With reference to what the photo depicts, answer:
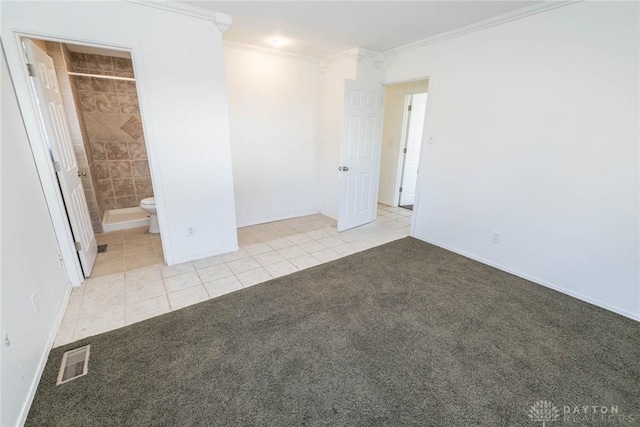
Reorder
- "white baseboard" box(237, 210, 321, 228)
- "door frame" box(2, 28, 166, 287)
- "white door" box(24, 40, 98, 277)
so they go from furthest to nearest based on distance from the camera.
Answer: "white baseboard" box(237, 210, 321, 228), "white door" box(24, 40, 98, 277), "door frame" box(2, 28, 166, 287)

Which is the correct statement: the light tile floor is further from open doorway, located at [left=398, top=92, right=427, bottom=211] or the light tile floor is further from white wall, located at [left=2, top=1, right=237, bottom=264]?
open doorway, located at [left=398, top=92, right=427, bottom=211]

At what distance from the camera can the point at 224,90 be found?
2.71 m

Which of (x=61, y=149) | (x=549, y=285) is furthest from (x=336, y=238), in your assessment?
(x=61, y=149)

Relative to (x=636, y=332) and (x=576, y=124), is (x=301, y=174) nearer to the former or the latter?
(x=576, y=124)

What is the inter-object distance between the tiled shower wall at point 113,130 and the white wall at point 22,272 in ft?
7.02

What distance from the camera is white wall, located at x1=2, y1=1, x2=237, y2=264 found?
199cm

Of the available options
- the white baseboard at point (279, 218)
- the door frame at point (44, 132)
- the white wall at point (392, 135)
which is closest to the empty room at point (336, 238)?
the door frame at point (44, 132)

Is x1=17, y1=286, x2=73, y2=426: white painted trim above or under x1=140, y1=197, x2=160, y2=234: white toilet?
under

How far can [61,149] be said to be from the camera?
2439 mm

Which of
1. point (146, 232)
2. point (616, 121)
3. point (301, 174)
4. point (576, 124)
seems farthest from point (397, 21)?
point (146, 232)

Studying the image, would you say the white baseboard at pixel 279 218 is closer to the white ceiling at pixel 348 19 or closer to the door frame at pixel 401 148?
the door frame at pixel 401 148

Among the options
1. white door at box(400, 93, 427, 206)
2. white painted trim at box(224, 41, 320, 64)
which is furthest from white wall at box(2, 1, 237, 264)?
white door at box(400, 93, 427, 206)

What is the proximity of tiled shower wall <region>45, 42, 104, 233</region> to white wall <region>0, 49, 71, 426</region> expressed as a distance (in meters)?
1.52

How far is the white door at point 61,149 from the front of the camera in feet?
7.05
